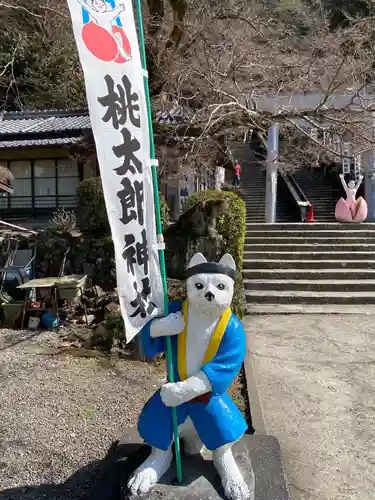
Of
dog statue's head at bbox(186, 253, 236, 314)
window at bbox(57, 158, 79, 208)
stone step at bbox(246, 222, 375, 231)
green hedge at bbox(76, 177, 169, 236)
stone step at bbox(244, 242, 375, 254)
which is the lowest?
stone step at bbox(244, 242, 375, 254)

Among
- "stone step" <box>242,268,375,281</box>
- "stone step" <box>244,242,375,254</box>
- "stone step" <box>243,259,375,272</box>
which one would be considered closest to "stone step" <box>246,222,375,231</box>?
"stone step" <box>244,242,375,254</box>

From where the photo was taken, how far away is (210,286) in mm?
2348

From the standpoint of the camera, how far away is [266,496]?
7.97ft

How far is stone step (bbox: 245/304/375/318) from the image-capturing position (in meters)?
8.09

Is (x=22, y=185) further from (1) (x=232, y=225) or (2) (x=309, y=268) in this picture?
(2) (x=309, y=268)

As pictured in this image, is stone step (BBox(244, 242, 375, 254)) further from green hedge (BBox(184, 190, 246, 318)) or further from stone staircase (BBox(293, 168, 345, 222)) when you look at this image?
stone staircase (BBox(293, 168, 345, 222))

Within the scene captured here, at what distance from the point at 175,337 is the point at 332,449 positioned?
203cm

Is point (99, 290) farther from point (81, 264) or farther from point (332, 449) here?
point (332, 449)

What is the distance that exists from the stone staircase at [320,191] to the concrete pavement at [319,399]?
1017 cm

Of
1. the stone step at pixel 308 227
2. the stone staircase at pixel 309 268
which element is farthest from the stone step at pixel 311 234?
the stone step at pixel 308 227

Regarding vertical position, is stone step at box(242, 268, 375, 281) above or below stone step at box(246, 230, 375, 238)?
below

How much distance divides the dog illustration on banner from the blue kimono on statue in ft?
4.75

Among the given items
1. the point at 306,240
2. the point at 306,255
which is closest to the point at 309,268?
the point at 306,255

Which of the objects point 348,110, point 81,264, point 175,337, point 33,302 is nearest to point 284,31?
point 348,110
